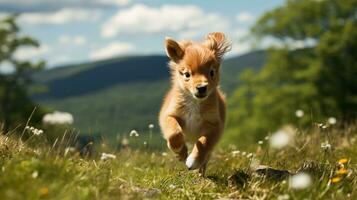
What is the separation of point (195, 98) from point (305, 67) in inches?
2325

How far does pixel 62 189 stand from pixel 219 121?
541cm

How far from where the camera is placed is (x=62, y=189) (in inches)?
236

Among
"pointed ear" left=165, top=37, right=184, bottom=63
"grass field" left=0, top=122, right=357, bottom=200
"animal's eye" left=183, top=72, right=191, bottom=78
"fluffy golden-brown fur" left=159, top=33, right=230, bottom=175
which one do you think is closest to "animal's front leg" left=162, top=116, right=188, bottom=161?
"fluffy golden-brown fur" left=159, top=33, right=230, bottom=175

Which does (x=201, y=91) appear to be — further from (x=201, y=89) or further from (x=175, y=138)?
(x=175, y=138)

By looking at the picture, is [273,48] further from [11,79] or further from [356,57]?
[11,79]

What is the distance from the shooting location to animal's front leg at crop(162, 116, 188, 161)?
10250 millimetres

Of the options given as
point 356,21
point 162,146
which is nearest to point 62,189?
point 162,146

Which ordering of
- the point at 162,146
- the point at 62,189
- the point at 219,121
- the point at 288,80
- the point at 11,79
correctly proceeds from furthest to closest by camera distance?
the point at 11,79 < the point at 288,80 < the point at 162,146 < the point at 219,121 < the point at 62,189

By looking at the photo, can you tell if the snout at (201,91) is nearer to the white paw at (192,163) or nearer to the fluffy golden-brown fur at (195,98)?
the fluffy golden-brown fur at (195,98)

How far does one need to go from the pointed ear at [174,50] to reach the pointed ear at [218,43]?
1.60 feet

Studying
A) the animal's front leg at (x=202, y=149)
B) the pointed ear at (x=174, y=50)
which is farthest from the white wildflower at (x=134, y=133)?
the pointed ear at (x=174, y=50)

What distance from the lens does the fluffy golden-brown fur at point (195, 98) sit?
10391 mm

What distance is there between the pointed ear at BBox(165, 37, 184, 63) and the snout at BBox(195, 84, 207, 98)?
116cm

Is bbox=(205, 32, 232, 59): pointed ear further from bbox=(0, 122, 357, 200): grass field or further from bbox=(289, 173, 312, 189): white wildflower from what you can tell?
bbox=(289, 173, 312, 189): white wildflower
